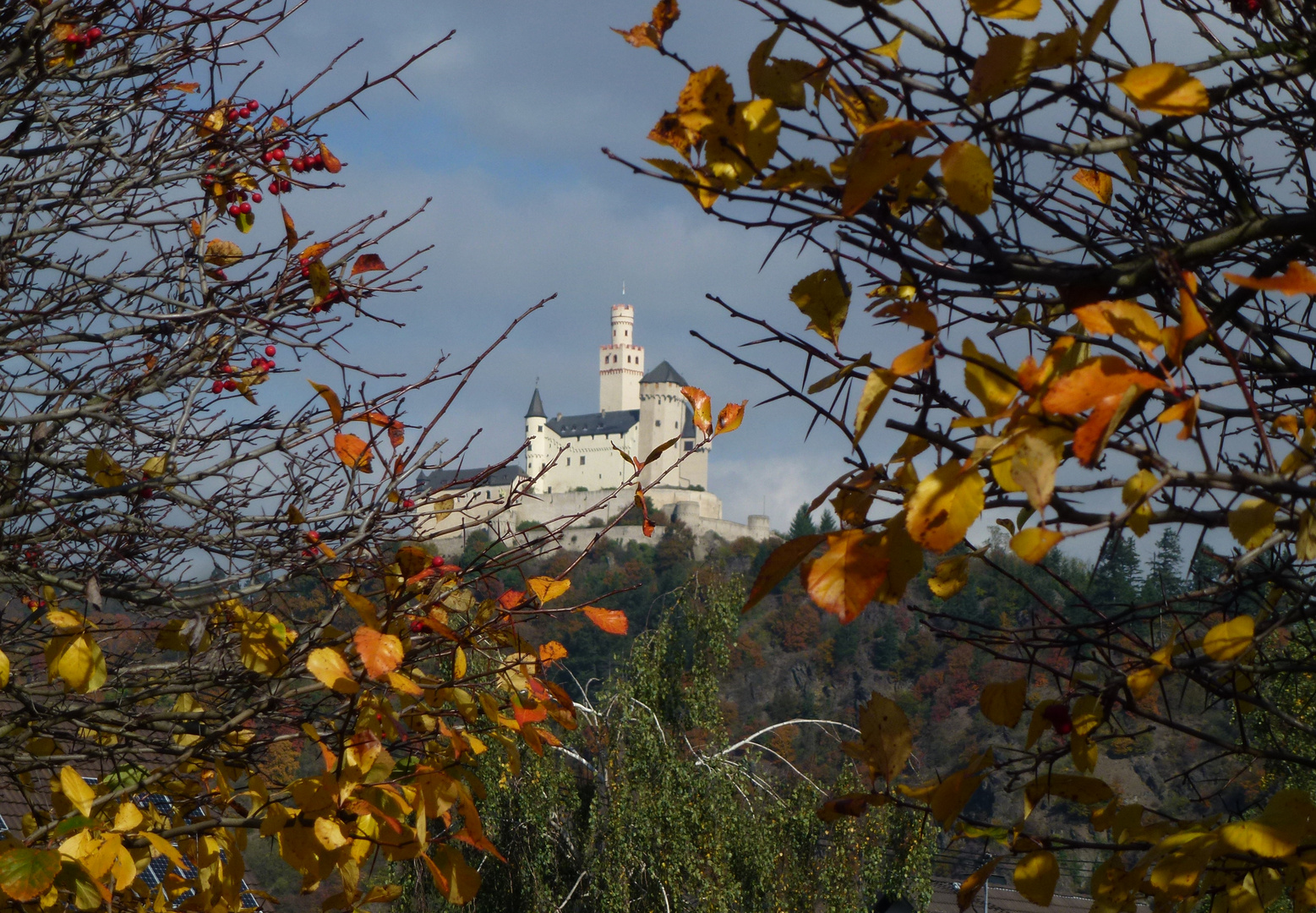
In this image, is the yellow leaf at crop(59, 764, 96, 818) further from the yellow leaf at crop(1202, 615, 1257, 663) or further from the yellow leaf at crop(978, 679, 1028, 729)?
the yellow leaf at crop(1202, 615, 1257, 663)

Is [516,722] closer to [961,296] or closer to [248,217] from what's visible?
[961,296]

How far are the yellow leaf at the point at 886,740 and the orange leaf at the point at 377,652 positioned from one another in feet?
2.18

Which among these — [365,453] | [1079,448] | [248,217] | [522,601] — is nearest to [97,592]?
[365,453]

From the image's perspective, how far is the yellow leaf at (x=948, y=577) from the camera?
128cm

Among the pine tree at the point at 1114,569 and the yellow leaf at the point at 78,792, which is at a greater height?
the pine tree at the point at 1114,569

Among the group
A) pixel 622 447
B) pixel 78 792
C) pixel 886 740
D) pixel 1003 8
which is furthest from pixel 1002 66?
pixel 622 447

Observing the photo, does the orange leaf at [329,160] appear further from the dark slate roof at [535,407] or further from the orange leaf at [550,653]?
the dark slate roof at [535,407]

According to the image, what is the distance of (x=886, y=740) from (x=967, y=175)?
2.12 ft

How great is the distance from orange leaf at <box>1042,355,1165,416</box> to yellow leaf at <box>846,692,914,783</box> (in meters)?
0.49

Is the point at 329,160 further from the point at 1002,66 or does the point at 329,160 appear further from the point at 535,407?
the point at 535,407

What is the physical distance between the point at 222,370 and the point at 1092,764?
2.56 m

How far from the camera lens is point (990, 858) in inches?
48.3

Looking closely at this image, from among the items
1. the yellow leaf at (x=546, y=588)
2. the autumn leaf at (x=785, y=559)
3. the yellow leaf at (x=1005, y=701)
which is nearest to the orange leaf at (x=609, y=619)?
the yellow leaf at (x=546, y=588)

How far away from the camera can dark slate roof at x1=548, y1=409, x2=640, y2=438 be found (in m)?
67.8
